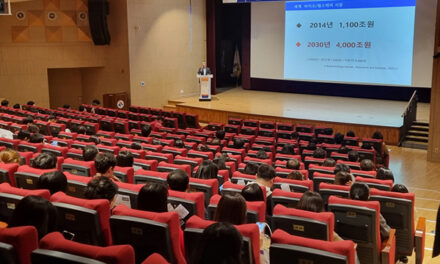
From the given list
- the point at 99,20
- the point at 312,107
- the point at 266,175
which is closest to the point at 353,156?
the point at 266,175

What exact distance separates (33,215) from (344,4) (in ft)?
45.5

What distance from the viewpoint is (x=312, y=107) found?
48.1 feet

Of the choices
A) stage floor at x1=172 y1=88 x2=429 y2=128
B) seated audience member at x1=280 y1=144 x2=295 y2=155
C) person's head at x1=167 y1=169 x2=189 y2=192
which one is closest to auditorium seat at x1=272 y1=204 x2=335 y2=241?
person's head at x1=167 y1=169 x2=189 y2=192

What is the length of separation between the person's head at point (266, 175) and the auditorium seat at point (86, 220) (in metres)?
2.00

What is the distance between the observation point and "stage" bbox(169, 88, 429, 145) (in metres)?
12.2

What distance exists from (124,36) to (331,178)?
10927 millimetres

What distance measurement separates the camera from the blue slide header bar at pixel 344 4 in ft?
46.6

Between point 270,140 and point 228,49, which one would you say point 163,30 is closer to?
point 228,49

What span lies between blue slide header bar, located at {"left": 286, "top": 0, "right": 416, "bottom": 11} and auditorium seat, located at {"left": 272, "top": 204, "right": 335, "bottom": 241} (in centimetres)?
1267

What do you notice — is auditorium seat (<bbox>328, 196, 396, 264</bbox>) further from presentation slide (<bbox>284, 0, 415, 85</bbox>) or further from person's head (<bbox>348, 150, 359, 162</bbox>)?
presentation slide (<bbox>284, 0, 415, 85</bbox>)

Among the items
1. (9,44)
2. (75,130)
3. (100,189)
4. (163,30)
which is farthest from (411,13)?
(100,189)

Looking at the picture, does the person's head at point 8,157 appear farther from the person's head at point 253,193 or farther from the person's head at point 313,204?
the person's head at point 313,204

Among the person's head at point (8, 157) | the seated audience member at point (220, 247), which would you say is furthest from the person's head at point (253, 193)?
the person's head at point (8, 157)

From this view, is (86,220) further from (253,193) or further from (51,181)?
(253,193)
